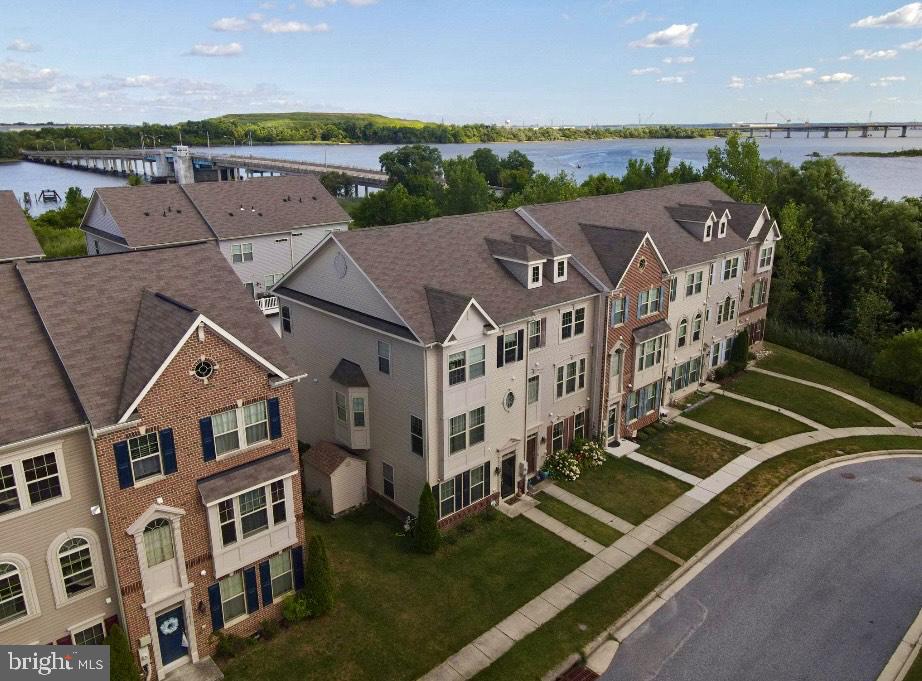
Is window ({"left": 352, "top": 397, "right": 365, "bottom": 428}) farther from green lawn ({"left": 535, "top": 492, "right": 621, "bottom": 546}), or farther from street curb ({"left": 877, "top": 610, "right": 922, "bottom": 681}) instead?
street curb ({"left": 877, "top": 610, "right": 922, "bottom": 681})

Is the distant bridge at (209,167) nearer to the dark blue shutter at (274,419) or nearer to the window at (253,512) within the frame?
the dark blue shutter at (274,419)

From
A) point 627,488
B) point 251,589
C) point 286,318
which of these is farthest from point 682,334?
point 251,589

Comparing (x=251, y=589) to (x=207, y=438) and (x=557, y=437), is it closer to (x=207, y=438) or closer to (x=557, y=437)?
(x=207, y=438)

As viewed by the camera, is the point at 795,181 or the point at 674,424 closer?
the point at 674,424

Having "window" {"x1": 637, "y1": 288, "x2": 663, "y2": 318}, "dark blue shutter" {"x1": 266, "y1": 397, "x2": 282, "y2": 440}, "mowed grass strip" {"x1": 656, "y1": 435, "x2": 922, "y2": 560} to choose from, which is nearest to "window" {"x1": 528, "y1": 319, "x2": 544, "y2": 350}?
"window" {"x1": 637, "y1": 288, "x2": 663, "y2": 318}

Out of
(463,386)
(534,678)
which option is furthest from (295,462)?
(534,678)

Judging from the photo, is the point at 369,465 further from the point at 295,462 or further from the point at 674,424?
the point at 674,424
